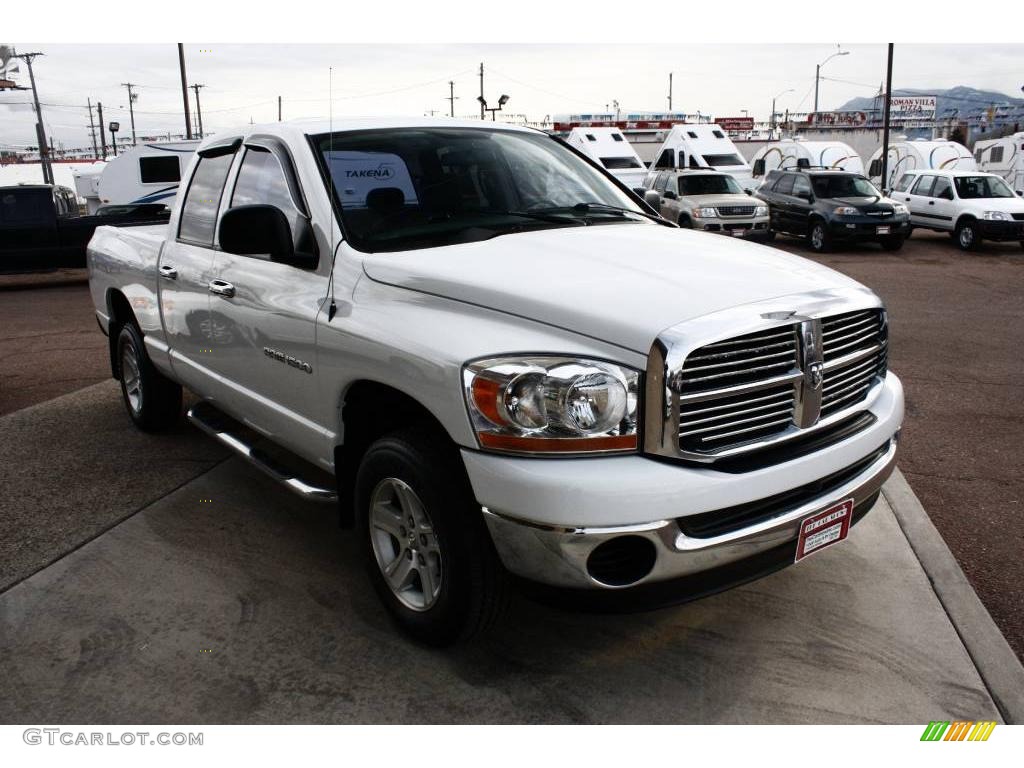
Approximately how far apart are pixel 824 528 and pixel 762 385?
1.95 feet

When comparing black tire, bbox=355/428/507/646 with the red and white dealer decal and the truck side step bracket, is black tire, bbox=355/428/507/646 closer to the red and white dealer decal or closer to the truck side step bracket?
the truck side step bracket

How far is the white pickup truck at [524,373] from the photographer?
2639 millimetres

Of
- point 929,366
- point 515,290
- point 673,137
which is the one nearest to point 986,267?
point 929,366

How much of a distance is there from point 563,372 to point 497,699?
3.77 ft

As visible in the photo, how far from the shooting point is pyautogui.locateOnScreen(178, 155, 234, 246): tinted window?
452 centimetres

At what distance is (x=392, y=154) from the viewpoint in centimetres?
382

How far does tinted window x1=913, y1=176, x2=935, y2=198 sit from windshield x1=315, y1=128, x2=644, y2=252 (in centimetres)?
1804

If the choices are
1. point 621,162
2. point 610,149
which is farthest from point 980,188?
point 610,149

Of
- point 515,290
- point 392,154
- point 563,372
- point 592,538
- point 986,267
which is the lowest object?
point 986,267

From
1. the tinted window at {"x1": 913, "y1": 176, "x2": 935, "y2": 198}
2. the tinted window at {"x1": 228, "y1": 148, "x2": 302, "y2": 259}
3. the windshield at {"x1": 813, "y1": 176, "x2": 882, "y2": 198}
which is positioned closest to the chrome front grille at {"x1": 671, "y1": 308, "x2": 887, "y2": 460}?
the tinted window at {"x1": 228, "y1": 148, "x2": 302, "y2": 259}

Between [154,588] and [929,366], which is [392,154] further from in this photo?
[929,366]

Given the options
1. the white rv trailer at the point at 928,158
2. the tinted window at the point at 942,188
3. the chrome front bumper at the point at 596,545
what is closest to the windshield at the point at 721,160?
the white rv trailer at the point at 928,158

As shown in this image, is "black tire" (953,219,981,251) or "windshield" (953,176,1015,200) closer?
"black tire" (953,219,981,251)

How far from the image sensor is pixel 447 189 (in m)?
3.82
